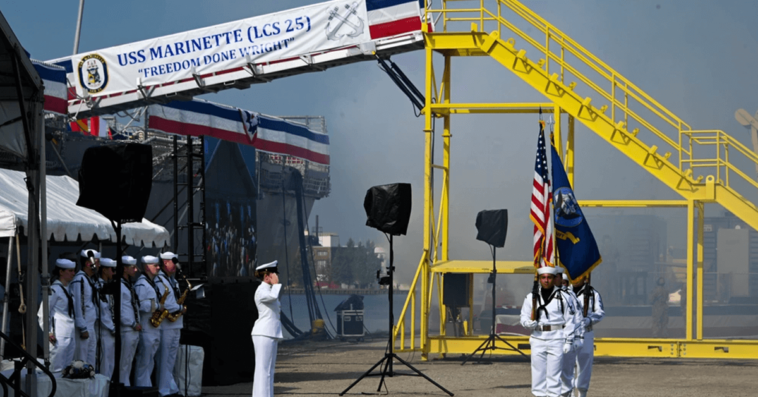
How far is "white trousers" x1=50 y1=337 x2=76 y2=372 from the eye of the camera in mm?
12586

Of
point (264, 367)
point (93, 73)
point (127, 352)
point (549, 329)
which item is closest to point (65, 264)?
point (127, 352)

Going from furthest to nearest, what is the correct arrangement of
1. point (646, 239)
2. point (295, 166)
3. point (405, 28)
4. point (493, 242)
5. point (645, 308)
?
point (646, 239), point (645, 308), point (295, 166), point (493, 242), point (405, 28)

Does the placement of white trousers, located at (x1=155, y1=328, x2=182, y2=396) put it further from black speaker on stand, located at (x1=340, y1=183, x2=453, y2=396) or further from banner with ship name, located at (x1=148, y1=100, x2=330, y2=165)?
banner with ship name, located at (x1=148, y1=100, x2=330, y2=165)

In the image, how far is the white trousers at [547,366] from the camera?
1208cm

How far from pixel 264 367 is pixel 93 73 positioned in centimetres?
1488

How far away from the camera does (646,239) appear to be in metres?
164

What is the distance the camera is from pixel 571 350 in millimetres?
12227

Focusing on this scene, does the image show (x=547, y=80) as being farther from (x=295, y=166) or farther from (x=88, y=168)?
(x=295, y=166)

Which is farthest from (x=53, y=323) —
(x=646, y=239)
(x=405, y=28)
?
(x=646, y=239)

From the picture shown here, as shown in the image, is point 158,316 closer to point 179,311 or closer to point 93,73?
point 179,311

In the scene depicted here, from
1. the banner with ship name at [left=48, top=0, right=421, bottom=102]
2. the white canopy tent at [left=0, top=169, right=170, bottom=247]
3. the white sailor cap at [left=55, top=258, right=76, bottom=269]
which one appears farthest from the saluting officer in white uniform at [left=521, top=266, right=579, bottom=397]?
the banner with ship name at [left=48, top=0, right=421, bottom=102]

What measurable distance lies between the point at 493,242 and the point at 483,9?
5.21 metres

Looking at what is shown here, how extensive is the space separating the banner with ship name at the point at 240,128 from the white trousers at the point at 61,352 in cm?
2232

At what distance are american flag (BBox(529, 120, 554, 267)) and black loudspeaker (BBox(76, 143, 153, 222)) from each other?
7.80m
